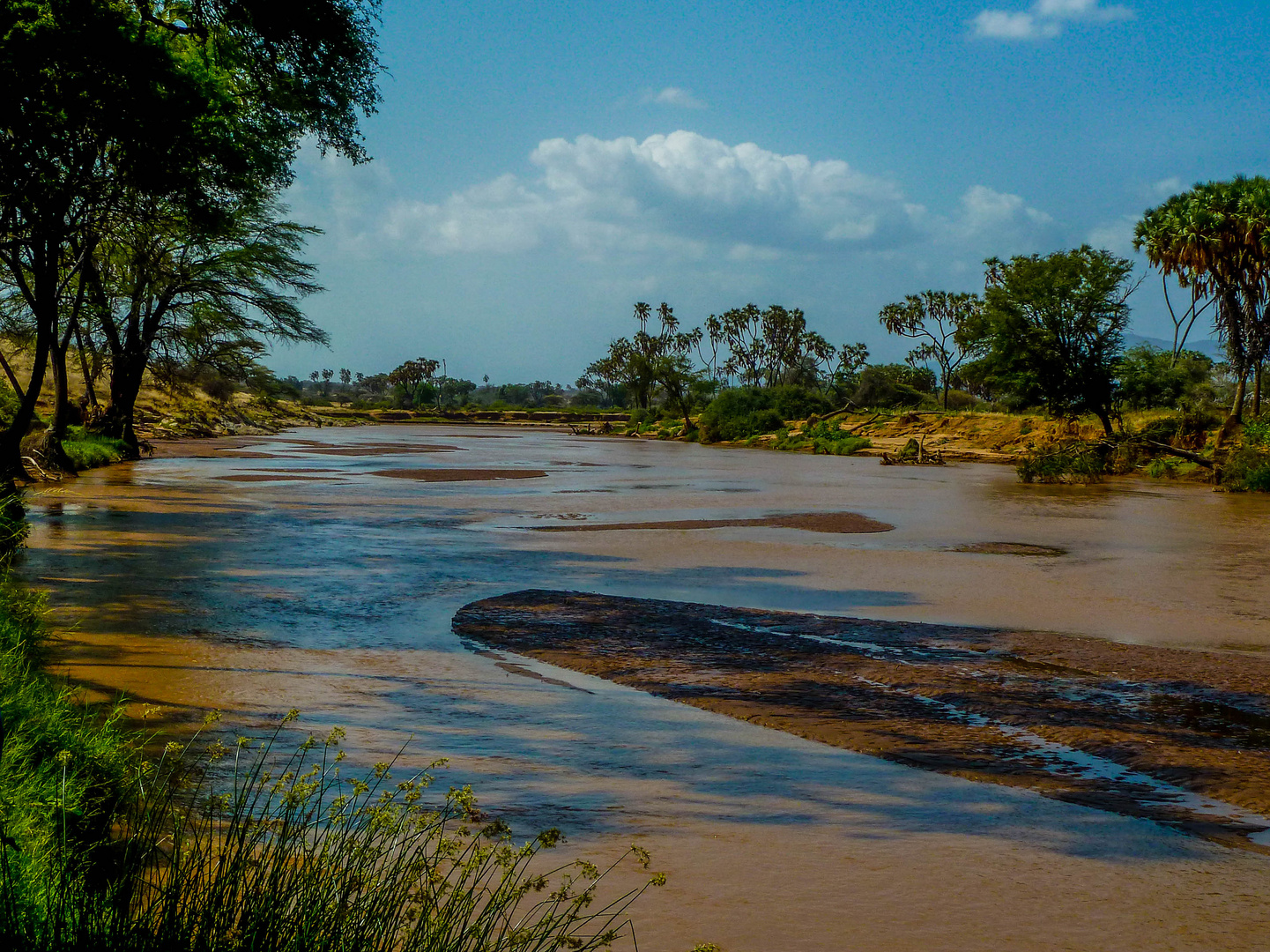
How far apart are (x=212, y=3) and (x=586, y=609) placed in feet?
26.0

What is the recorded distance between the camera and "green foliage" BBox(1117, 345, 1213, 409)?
40375 millimetres

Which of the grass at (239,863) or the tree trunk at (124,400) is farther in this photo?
the tree trunk at (124,400)

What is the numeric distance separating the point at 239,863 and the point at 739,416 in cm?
6935

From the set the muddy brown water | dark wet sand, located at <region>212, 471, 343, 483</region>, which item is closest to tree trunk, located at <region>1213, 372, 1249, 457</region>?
the muddy brown water

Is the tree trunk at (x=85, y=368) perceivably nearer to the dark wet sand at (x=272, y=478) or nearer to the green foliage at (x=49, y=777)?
the dark wet sand at (x=272, y=478)

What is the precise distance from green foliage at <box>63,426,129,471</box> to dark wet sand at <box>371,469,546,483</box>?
8.17 metres

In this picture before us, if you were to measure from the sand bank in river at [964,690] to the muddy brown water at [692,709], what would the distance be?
36 centimetres

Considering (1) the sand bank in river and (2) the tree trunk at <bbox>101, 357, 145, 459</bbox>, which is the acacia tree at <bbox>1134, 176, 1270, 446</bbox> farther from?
(2) the tree trunk at <bbox>101, 357, 145, 459</bbox>

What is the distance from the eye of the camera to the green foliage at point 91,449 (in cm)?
2982

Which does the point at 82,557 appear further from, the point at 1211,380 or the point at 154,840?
the point at 1211,380

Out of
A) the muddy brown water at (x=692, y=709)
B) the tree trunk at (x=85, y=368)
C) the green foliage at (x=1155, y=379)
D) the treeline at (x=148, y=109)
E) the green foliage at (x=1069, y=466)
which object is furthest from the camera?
the green foliage at (x=1155, y=379)

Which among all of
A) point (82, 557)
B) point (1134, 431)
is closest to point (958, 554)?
point (82, 557)

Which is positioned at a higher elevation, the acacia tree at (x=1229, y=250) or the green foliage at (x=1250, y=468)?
the acacia tree at (x=1229, y=250)

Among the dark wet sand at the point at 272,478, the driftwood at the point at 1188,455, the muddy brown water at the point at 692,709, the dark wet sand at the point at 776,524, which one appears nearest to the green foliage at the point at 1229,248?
the driftwood at the point at 1188,455
